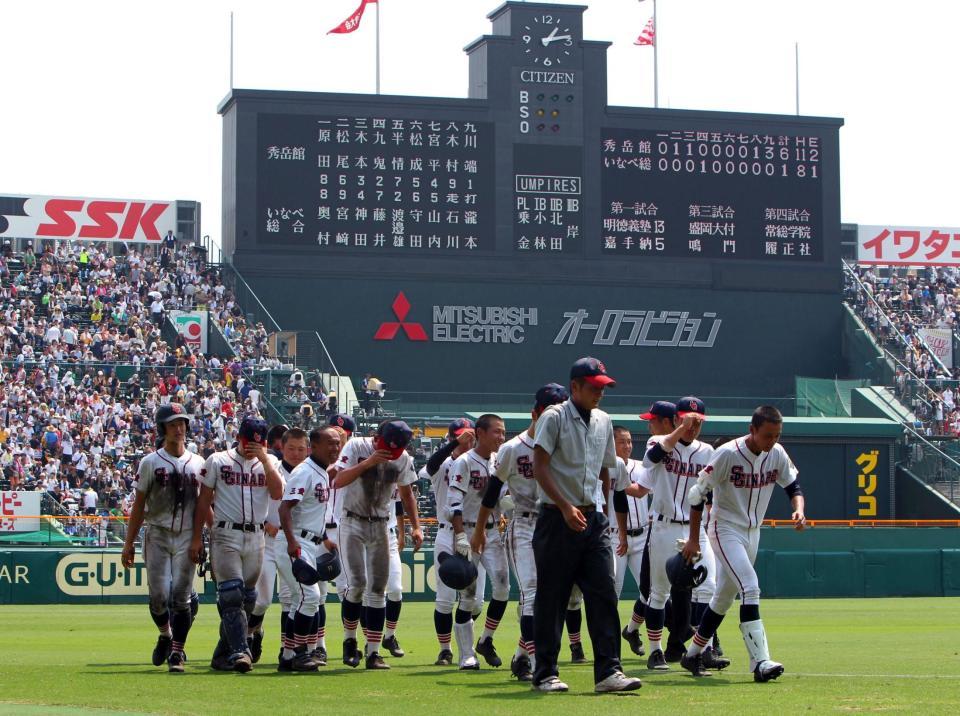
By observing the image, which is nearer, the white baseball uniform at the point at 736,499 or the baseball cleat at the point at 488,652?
the white baseball uniform at the point at 736,499

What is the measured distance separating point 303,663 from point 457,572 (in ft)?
4.62

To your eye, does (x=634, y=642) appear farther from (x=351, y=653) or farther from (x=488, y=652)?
(x=351, y=653)

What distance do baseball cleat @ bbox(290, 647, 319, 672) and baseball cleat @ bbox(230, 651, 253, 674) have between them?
1.20ft

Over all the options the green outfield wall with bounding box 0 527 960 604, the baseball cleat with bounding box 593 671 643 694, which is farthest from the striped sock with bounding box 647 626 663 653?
the green outfield wall with bounding box 0 527 960 604

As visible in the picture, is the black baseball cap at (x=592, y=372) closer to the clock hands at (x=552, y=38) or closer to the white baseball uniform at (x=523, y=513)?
the white baseball uniform at (x=523, y=513)

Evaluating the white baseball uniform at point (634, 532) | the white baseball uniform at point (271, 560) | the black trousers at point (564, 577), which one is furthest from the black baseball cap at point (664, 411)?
the white baseball uniform at point (271, 560)

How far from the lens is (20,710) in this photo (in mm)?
9797

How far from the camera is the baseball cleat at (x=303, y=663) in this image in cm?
1267

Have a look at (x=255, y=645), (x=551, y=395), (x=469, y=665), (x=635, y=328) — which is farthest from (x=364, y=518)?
(x=635, y=328)

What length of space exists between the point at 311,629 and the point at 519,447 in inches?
96.1

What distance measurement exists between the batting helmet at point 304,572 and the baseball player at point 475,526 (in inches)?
48.6

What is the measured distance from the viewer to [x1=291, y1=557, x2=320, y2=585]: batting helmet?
12.6 meters

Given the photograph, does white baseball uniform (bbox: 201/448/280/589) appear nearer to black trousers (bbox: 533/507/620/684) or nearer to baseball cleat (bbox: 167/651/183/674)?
baseball cleat (bbox: 167/651/183/674)

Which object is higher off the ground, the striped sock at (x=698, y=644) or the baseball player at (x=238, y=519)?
the baseball player at (x=238, y=519)
